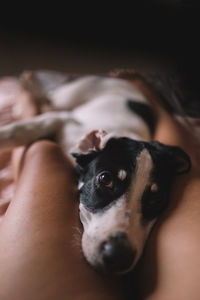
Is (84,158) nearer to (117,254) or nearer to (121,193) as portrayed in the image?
(121,193)

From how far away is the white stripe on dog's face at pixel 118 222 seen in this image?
121cm

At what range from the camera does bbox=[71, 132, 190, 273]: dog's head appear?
1.18m

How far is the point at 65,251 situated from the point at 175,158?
2.76ft

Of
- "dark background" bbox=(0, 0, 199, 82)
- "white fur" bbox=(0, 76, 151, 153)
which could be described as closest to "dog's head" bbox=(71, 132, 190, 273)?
"white fur" bbox=(0, 76, 151, 153)

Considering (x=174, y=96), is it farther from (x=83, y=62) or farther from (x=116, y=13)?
(x=116, y=13)

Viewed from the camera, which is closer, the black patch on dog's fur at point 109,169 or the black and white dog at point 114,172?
the black and white dog at point 114,172

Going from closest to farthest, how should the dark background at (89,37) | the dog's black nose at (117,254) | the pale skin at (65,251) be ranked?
the pale skin at (65,251), the dog's black nose at (117,254), the dark background at (89,37)

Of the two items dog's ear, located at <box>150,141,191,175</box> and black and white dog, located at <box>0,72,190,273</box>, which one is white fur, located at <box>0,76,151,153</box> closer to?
black and white dog, located at <box>0,72,190,273</box>

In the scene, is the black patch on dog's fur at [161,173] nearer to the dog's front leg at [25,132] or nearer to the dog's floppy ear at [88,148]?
the dog's floppy ear at [88,148]

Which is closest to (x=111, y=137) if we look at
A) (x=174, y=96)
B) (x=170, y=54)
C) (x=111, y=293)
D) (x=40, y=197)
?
(x=40, y=197)

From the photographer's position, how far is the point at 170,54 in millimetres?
5160

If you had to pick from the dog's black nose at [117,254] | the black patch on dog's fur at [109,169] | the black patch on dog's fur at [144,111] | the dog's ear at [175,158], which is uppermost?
the black patch on dog's fur at [109,169]

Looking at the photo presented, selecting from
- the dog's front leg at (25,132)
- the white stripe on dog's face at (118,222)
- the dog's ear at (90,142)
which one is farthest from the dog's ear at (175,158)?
the dog's front leg at (25,132)

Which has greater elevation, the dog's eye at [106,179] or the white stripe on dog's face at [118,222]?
the dog's eye at [106,179]
